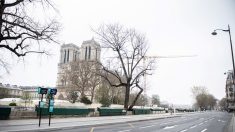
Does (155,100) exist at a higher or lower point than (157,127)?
higher

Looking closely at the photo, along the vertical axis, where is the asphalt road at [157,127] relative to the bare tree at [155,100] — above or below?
below

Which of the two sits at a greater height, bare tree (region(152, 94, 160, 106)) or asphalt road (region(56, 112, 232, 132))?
bare tree (region(152, 94, 160, 106))

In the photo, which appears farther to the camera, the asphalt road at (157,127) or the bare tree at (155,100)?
the bare tree at (155,100)

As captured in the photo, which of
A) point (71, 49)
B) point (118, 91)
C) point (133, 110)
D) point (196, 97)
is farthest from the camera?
point (196, 97)

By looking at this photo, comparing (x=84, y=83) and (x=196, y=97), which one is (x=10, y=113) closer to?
(x=84, y=83)

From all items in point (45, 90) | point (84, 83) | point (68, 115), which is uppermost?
point (84, 83)

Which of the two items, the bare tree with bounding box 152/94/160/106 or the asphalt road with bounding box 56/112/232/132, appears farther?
the bare tree with bounding box 152/94/160/106

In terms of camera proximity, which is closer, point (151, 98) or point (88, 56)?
point (88, 56)

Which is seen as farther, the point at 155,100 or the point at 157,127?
the point at 155,100

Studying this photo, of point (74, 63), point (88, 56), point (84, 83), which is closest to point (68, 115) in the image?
point (84, 83)

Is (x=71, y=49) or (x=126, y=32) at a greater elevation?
(x=71, y=49)

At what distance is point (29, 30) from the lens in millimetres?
23828

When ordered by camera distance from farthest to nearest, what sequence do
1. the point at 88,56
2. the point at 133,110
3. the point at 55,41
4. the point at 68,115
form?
1. the point at 88,56
2. the point at 133,110
3. the point at 68,115
4. the point at 55,41

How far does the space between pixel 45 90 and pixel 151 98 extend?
143 metres
